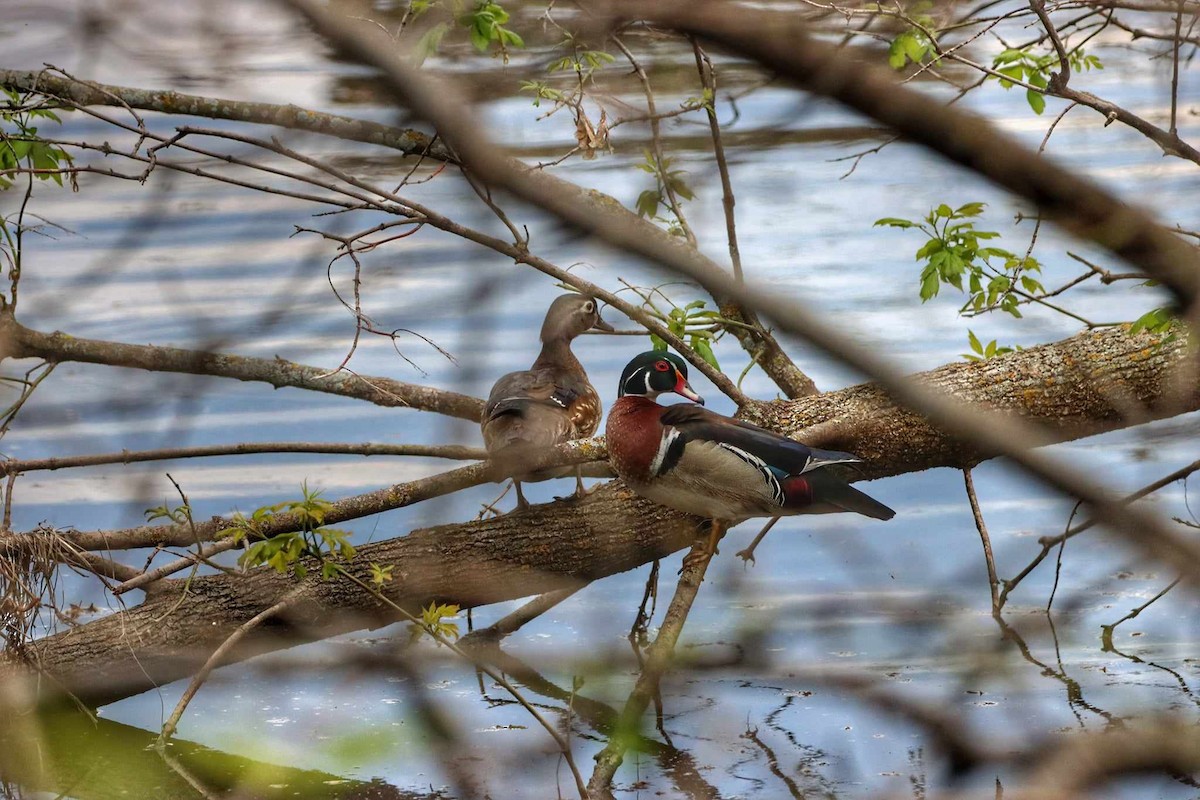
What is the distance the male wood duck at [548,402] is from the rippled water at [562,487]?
0.17 m

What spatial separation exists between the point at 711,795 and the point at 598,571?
2.24 ft

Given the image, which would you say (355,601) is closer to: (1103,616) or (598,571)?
(598,571)

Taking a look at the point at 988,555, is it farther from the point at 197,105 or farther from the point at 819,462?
the point at 197,105

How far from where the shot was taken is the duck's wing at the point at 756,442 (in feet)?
9.70

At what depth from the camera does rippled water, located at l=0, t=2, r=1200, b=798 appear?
4.66ft

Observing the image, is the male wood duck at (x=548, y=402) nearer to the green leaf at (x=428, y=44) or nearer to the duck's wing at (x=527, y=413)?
the duck's wing at (x=527, y=413)

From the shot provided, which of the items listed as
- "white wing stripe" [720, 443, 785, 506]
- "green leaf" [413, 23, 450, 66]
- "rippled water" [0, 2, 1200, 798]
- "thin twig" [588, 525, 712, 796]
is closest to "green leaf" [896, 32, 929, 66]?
"rippled water" [0, 2, 1200, 798]

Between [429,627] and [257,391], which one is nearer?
[429,627]

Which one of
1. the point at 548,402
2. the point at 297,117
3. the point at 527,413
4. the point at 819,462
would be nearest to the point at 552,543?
the point at 527,413

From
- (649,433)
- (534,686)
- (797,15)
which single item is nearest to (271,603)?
(534,686)

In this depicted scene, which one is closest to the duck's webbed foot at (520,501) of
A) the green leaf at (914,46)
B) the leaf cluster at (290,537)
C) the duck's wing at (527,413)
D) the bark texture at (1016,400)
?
the duck's wing at (527,413)

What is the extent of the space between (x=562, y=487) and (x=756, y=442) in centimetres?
212

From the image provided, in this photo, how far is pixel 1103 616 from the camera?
3695 mm

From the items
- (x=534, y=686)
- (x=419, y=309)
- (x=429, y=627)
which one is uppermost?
(x=419, y=309)
